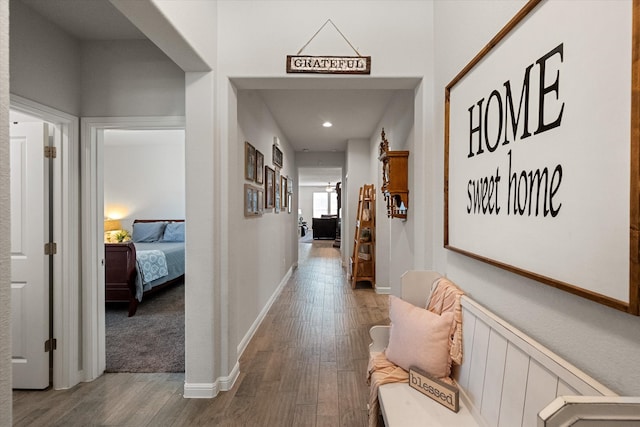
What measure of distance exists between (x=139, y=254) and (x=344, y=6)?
3.87 m

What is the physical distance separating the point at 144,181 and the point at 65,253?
492 centimetres

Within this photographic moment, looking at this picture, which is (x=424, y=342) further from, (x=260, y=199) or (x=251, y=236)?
(x=260, y=199)

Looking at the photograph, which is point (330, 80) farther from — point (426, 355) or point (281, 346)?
point (281, 346)

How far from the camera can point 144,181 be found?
6879 mm

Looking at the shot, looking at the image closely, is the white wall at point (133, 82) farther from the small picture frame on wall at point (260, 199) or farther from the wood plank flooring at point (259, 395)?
the wood plank flooring at point (259, 395)

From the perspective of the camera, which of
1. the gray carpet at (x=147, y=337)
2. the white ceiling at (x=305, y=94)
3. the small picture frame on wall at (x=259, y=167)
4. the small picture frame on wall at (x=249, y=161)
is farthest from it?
the small picture frame on wall at (x=259, y=167)

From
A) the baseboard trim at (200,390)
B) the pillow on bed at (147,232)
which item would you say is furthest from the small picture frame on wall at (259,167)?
the pillow on bed at (147,232)

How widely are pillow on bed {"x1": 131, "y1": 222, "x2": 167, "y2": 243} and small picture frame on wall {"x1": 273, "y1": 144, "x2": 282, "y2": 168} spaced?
2922mm

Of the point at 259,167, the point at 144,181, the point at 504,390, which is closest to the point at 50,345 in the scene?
the point at 259,167

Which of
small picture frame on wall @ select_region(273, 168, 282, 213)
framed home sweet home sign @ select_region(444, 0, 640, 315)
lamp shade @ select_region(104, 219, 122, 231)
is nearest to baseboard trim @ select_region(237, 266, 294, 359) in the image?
small picture frame on wall @ select_region(273, 168, 282, 213)

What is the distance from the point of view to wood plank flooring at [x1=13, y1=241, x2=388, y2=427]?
202 centimetres

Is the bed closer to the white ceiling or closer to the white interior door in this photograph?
the white interior door

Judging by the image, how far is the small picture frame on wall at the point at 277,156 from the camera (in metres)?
4.64

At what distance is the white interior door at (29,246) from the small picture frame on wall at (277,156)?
104 inches
